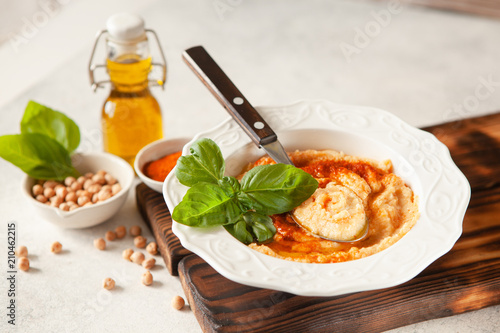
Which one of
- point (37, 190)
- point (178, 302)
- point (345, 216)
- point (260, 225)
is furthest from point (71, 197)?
point (345, 216)

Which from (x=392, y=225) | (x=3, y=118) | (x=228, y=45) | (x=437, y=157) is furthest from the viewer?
(x=228, y=45)

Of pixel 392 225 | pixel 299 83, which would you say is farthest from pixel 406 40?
pixel 392 225

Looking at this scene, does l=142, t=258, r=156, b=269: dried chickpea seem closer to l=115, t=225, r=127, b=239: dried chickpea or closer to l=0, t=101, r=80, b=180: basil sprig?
l=115, t=225, r=127, b=239: dried chickpea

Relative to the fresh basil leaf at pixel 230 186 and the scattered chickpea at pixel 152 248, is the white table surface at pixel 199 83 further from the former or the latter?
the fresh basil leaf at pixel 230 186

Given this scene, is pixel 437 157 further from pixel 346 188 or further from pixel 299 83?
pixel 299 83

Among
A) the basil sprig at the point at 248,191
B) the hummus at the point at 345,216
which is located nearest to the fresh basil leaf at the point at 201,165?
the basil sprig at the point at 248,191

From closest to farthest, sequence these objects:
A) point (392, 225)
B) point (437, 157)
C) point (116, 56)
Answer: point (392, 225), point (437, 157), point (116, 56)

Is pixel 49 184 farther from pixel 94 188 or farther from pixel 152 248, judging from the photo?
pixel 152 248
